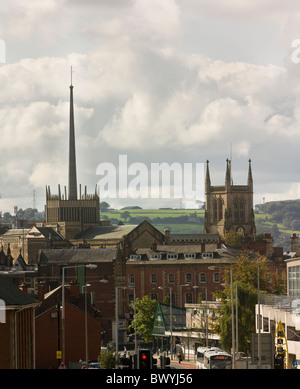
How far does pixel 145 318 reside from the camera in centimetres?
14288

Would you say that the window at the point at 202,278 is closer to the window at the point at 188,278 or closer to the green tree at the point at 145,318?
the window at the point at 188,278

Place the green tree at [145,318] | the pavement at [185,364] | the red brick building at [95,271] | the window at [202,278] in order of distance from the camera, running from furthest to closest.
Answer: the window at [202,278], the red brick building at [95,271], the green tree at [145,318], the pavement at [185,364]

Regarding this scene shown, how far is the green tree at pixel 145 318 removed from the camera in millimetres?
141250

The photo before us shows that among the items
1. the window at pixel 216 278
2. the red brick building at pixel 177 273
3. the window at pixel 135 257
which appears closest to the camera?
→ the window at pixel 216 278

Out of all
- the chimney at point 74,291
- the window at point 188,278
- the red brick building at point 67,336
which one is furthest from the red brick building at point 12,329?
the window at point 188,278

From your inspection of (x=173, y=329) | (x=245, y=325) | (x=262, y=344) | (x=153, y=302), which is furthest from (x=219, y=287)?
(x=262, y=344)

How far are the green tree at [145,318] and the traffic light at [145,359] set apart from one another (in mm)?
99017

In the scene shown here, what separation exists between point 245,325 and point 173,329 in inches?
1303

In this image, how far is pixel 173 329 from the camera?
13362 cm

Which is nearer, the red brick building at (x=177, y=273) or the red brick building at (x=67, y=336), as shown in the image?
the red brick building at (x=67, y=336)

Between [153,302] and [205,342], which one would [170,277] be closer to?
[153,302]

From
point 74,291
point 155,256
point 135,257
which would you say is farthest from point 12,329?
point 155,256

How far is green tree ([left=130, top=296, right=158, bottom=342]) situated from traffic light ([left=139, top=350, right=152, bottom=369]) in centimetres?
9902

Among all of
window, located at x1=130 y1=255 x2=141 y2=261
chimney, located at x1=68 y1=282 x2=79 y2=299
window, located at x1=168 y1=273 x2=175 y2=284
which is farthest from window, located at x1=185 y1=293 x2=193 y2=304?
chimney, located at x1=68 y1=282 x2=79 y2=299
